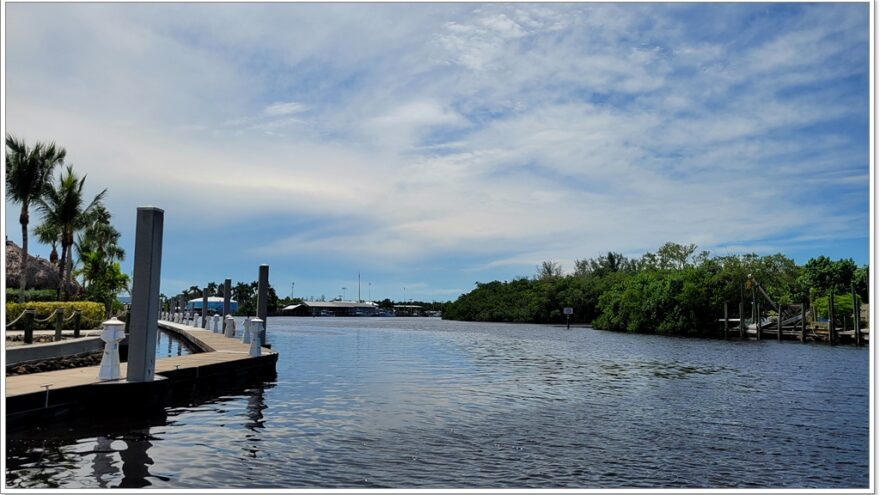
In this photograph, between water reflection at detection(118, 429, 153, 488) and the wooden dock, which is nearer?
water reflection at detection(118, 429, 153, 488)

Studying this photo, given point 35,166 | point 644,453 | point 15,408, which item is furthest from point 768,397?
point 35,166

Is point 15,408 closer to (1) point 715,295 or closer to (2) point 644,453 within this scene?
(2) point 644,453

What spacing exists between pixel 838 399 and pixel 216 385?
14215 mm

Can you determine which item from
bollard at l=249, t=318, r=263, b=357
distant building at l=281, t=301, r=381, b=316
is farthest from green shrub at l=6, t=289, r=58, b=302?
distant building at l=281, t=301, r=381, b=316

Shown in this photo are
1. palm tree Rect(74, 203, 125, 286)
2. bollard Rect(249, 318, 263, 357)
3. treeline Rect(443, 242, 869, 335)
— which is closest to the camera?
bollard Rect(249, 318, 263, 357)

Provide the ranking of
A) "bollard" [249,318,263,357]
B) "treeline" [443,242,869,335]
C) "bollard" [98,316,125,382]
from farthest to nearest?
"treeline" [443,242,869,335]
"bollard" [249,318,263,357]
"bollard" [98,316,125,382]

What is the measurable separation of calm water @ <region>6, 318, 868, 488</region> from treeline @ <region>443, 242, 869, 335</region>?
43783 millimetres

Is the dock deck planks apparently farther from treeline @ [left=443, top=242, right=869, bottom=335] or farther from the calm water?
treeline @ [left=443, top=242, right=869, bottom=335]

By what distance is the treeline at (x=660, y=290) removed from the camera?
211 feet

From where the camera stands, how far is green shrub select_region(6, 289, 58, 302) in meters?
31.5

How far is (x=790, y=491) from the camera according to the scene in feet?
24.6

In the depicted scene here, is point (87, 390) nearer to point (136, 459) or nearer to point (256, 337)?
point (136, 459)

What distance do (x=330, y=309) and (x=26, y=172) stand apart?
14868 cm

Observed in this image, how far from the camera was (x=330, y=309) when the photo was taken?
17700 cm
